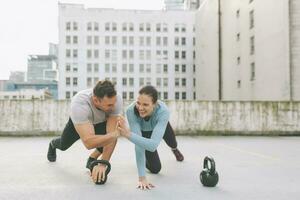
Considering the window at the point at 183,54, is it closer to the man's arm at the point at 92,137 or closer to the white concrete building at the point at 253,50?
the white concrete building at the point at 253,50

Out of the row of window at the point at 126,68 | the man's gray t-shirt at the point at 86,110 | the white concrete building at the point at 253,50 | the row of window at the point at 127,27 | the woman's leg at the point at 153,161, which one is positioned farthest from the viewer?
the row of window at the point at 126,68

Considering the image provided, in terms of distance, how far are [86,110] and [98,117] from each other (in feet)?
1.18

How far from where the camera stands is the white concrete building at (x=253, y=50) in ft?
96.1

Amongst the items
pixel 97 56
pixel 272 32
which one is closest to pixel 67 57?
pixel 97 56

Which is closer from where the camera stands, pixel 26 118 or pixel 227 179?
pixel 227 179

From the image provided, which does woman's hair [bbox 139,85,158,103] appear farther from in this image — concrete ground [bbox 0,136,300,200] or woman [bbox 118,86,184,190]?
concrete ground [bbox 0,136,300,200]

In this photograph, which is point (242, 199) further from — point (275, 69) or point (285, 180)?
point (275, 69)

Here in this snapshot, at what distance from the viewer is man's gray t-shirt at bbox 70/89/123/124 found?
5086 mm

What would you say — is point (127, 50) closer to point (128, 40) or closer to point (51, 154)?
point (128, 40)

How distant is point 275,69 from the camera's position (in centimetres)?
3106

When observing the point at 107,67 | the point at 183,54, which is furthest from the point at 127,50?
the point at 183,54

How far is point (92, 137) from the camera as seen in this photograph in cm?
493

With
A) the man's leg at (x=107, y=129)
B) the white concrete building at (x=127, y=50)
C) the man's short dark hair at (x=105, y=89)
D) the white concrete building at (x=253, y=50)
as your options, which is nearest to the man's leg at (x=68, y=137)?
the man's leg at (x=107, y=129)

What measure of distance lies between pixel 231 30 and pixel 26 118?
30559 millimetres
